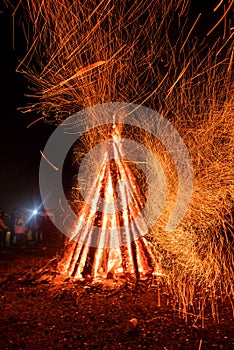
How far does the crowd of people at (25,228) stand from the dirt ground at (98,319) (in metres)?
5.49

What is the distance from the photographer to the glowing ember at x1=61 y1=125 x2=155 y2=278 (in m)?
7.25

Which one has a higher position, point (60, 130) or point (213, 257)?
point (60, 130)

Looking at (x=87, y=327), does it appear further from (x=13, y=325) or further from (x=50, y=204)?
(x=50, y=204)

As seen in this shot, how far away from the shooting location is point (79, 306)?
217 inches

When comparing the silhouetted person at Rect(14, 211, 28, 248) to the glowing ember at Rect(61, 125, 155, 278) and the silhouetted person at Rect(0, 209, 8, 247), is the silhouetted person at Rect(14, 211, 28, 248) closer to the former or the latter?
the silhouetted person at Rect(0, 209, 8, 247)

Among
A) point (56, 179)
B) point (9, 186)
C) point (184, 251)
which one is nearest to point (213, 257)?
point (184, 251)

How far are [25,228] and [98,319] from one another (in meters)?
8.34

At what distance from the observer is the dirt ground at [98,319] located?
13.6 ft

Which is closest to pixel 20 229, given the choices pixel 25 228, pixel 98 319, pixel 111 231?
pixel 25 228

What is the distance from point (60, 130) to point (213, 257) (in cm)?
1253

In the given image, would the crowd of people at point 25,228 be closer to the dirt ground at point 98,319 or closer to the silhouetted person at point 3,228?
the silhouetted person at point 3,228

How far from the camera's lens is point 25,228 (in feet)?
41.7

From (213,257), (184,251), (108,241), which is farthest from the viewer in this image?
(213,257)

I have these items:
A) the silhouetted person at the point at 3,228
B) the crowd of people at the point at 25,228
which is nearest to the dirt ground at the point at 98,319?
the silhouetted person at the point at 3,228
